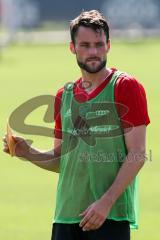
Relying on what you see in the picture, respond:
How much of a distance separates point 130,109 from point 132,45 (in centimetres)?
3133

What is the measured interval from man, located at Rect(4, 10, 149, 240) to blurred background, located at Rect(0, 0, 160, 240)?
10.8 feet

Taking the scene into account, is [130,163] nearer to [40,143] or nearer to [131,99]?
[131,99]

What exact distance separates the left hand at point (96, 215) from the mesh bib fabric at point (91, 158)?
0.64 feet

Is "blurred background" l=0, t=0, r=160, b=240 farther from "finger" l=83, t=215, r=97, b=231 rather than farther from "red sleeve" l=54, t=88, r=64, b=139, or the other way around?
"finger" l=83, t=215, r=97, b=231

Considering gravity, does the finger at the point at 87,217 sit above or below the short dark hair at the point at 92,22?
below

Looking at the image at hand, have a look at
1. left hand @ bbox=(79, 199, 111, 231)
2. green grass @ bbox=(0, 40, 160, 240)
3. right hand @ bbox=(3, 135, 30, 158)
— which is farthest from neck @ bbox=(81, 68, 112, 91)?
green grass @ bbox=(0, 40, 160, 240)

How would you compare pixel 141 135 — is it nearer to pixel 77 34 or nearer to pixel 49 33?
pixel 77 34

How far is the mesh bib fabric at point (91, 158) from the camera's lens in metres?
5.79

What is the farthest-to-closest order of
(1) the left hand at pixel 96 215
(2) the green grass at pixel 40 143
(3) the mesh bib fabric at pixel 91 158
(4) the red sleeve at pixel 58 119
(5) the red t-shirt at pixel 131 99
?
Answer: 1. (2) the green grass at pixel 40 143
2. (4) the red sleeve at pixel 58 119
3. (3) the mesh bib fabric at pixel 91 158
4. (5) the red t-shirt at pixel 131 99
5. (1) the left hand at pixel 96 215

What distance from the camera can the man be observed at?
5.70 meters

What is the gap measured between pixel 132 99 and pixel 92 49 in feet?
1.35

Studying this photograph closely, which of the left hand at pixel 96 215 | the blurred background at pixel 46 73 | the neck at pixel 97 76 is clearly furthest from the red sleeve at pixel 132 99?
the blurred background at pixel 46 73

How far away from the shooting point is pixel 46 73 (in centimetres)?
2789

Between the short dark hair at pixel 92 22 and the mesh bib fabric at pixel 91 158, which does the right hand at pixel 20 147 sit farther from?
the short dark hair at pixel 92 22
